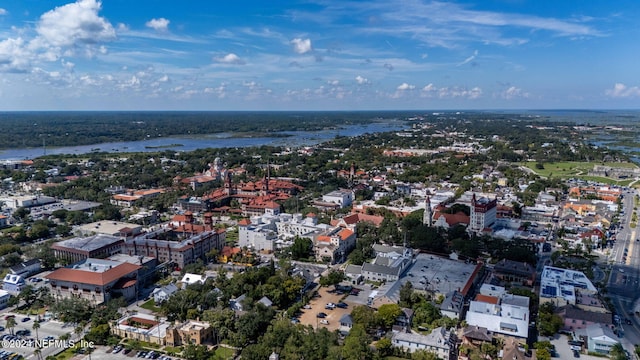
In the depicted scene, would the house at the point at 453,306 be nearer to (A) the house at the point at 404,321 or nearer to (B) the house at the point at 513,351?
(A) the house at the point at 404,321

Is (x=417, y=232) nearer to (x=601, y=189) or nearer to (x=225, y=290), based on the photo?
(x=225, y=290)

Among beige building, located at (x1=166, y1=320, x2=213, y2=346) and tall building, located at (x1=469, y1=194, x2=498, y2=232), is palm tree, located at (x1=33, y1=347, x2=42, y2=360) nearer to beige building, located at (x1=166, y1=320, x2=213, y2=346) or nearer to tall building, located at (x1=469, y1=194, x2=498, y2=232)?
beige building, located at (x1=166, y1=320, x2=213, y2=346)

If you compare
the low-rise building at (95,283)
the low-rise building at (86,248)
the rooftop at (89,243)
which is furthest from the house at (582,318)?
the rooftop at (89,243)

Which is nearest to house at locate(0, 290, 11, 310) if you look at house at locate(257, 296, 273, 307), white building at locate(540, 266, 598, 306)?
house at locate(257, 296, 273, 307)

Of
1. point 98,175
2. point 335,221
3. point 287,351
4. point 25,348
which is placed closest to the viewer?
point 287,351

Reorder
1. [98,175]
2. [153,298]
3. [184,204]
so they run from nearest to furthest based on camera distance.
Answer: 1. [153,298]
2. [184,204]
3. [98,175]

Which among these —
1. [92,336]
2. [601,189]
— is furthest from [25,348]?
[601,189]

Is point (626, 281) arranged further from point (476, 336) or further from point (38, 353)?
point (38, 353)
